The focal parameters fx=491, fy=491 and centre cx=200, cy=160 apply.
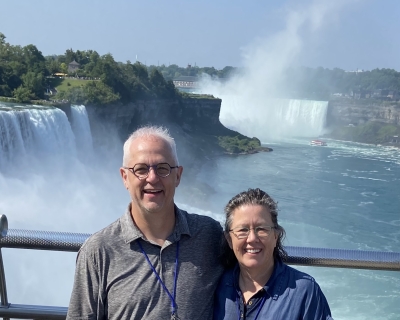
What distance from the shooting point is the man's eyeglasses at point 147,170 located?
1.30 meters

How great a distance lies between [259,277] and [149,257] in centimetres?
29

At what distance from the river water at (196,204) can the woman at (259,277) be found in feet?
25.9

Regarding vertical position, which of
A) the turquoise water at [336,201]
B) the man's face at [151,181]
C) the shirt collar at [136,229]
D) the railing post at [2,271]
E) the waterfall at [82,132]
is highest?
the man's face at [151,181]

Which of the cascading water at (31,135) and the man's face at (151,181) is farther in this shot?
the cascading water at (31,135)

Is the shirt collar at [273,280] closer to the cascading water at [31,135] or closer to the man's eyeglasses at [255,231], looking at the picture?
the man's eyeglasses at [255,231]

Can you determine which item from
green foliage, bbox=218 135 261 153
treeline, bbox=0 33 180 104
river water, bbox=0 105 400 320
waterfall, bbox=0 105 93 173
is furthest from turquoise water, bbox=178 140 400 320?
treeline, bbox=0 33 180 104

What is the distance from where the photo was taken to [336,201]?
2052 centimetres

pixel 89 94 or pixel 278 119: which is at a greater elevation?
pixel 89 94

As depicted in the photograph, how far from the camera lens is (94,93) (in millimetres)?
24391

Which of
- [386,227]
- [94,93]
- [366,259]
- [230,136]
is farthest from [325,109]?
[366,259]

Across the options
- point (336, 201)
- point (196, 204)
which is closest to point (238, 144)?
point (336, 201)

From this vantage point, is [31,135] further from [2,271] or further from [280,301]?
[280,301]

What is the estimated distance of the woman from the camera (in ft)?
3.97

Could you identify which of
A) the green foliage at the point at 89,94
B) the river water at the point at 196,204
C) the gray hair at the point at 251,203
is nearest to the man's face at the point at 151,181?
the gray hair at the point at 251,203
